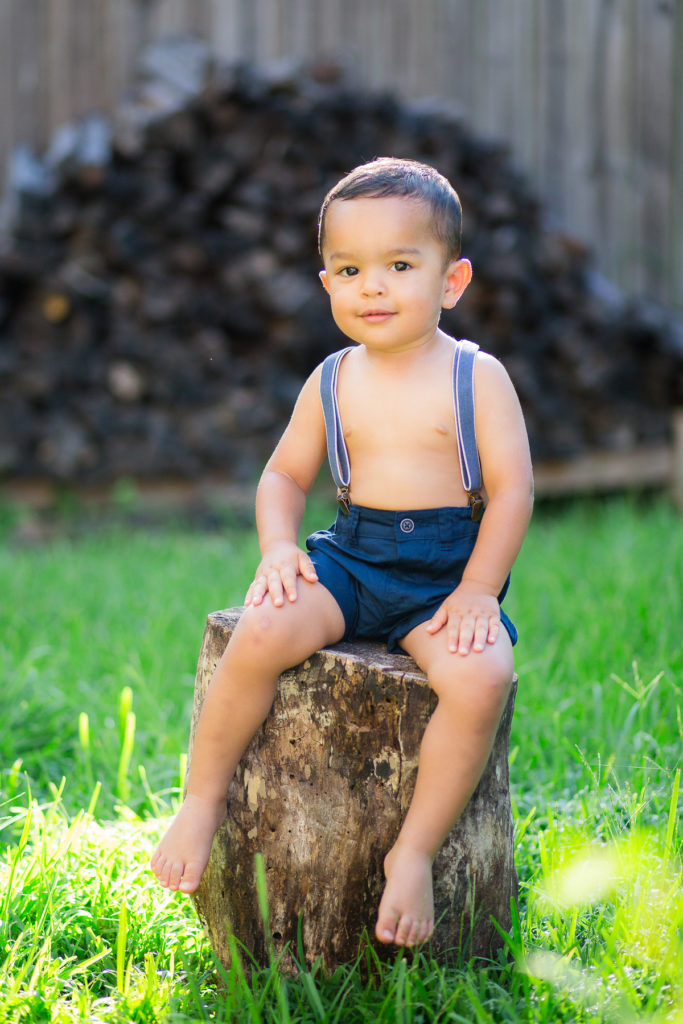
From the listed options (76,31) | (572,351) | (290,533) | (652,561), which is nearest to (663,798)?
(290,533)

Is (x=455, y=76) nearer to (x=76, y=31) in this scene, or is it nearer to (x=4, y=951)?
(x=76, y=31)

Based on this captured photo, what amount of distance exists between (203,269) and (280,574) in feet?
11.7

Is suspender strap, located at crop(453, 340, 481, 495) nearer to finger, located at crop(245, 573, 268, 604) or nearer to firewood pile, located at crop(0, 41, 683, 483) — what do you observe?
finger, located at crop(245, 573, 268, 604)

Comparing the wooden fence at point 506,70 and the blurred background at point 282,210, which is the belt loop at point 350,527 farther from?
the wooden fence at point 506,70

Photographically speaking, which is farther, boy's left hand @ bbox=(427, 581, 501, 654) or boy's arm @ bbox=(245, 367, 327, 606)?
boy's arm @ bbox=(245, 367, 327, 606)

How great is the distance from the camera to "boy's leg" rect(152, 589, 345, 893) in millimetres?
1564

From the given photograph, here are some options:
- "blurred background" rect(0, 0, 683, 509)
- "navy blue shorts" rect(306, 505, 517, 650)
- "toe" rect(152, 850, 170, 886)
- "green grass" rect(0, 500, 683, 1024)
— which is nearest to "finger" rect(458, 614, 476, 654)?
"navy blue shorts" rect(306, 505, 517, 650)

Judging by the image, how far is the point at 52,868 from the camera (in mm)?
1786

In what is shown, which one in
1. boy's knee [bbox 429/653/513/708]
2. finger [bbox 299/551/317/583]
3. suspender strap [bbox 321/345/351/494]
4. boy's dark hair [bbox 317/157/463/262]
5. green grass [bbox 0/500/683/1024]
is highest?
boy's dark hair [bbox 317/157/463/262]

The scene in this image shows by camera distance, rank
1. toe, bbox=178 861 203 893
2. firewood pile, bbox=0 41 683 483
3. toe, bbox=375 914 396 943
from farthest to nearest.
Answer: firewood pile, bbox=0 41 683 483 → toe, bbox=178 861 203 893 → toe, bbox=375 914 396 943

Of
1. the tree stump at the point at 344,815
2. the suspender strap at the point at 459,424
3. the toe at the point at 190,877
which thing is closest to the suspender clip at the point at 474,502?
the suspender strap at the point at 459,424

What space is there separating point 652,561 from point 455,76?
3.03 metres

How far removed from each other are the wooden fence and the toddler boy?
3556 millimetres

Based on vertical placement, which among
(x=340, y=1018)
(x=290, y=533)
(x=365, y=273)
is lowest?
(x=340, y=1018)
